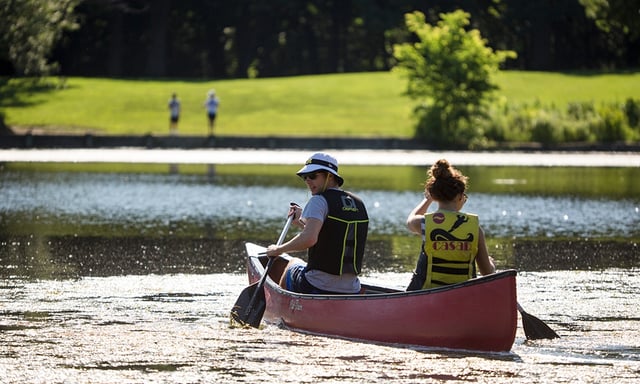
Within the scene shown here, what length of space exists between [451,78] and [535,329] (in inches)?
1470

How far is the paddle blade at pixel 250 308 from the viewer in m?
12.1

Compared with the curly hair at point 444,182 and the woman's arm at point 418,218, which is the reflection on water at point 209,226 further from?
the curly hair at point 444,182

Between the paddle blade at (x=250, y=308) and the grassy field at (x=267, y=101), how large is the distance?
37.7m

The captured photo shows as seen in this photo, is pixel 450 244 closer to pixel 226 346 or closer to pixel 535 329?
pixel 535 329

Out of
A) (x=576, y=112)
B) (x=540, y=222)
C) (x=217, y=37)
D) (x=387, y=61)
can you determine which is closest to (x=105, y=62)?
(x=217, y=37)

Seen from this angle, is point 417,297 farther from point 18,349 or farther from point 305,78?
point 305,78

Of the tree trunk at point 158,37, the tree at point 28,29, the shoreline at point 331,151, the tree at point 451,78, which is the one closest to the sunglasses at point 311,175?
the shoreline at point 331,151

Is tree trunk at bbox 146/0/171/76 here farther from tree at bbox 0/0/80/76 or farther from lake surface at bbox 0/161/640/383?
lake surface at bbox 0/161/640/383

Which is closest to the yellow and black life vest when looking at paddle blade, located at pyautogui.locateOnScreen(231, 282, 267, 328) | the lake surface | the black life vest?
the lake surface

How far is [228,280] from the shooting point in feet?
50.6

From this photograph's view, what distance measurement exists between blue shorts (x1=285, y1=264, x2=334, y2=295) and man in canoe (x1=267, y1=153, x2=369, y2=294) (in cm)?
1

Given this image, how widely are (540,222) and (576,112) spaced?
1166 inches

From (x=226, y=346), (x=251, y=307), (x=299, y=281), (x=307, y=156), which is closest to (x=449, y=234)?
(x=299, y=281)

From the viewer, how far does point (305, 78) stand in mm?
72312
